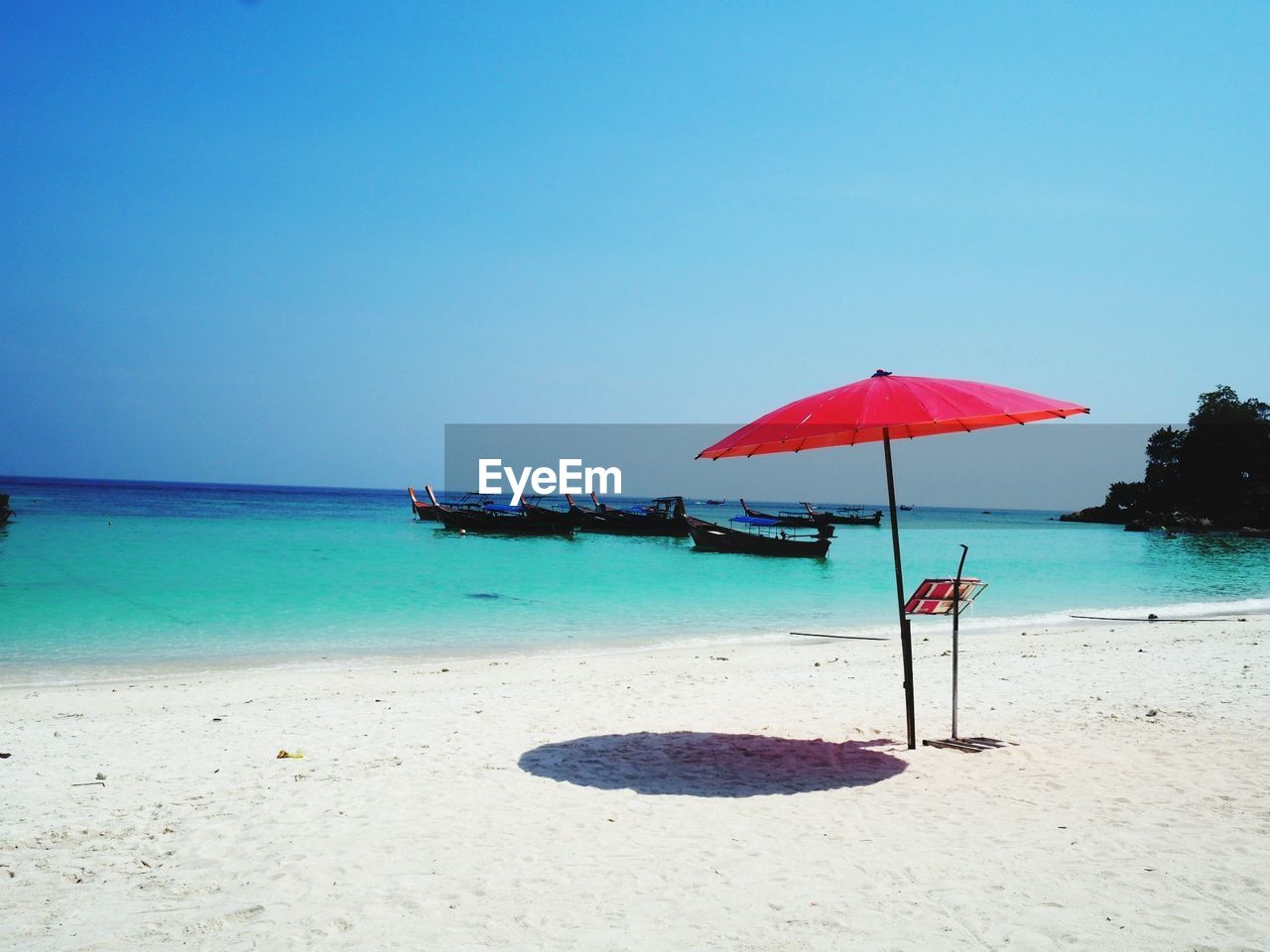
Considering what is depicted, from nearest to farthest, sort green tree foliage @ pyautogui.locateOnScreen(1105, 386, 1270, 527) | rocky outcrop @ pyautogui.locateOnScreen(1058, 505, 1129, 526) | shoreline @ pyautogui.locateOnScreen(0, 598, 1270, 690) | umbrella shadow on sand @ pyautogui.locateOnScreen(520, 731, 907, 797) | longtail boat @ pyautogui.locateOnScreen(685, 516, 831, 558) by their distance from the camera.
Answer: umbrella shadow on sand @ pyautogui.locateOnScreen(520, 731, 907, 797) → shoreline @ pyautogui.locateOnScreen(0, 598, 1270, 690) → longtail boat @ pyautogui.locateOnScreen(685, 516, 831, 558) → green tree foliage @ pyautogui.locateOnScreen(1105, 386, 1270, 527) → rocky outcrop @ pyautogui.locateOnScreen(1058, 505, 1129, 526)

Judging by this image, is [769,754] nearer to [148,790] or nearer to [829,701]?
[829,701]

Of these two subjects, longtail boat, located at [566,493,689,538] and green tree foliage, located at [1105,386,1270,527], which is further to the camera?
green tree foliage, located at [1105,386,1270,527]

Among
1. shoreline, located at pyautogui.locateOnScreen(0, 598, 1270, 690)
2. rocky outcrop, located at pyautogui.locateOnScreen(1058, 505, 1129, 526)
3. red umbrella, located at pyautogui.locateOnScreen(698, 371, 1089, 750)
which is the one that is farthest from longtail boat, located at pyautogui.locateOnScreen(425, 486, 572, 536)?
rocky outcrop, located at pyautogui.locateOnScreen(1058, 505, 1129, 526)

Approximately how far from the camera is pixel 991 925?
3.05 m

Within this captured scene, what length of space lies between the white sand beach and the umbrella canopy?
86.4 inches

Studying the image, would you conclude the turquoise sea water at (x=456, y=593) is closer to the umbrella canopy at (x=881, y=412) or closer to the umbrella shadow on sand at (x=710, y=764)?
the umbrella shadow on sand at (x=710, y=764)

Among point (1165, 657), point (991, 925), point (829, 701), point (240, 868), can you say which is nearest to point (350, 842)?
point (240, 868)

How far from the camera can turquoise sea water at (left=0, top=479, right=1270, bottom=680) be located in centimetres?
1349

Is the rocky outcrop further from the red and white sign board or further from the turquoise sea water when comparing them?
the red and white sign board

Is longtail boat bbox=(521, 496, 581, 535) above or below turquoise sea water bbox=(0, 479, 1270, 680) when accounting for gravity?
above

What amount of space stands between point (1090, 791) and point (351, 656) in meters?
10.4

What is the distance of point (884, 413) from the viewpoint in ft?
15.5

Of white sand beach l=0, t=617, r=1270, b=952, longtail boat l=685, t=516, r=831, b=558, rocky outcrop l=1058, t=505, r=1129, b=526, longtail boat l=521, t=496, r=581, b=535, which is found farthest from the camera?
rocky outcrop l=1058, t=505, r=1129, b=526

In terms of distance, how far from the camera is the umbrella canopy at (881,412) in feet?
15.2
